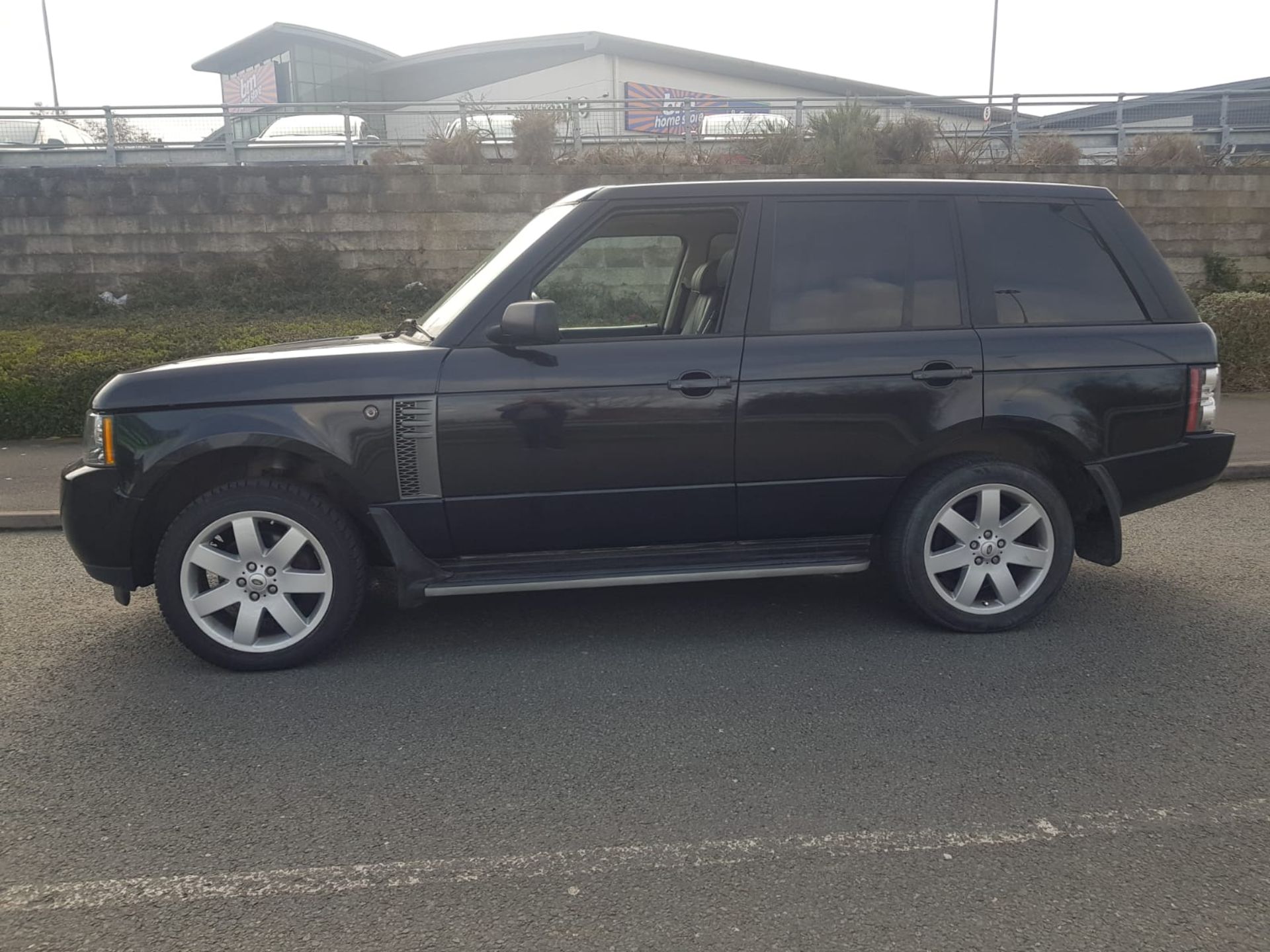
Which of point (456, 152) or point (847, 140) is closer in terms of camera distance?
point (456, 152)

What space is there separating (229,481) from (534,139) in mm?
11671

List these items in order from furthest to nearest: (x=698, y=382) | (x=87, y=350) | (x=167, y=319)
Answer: (x=167, y=319), (x=87, y=350), (x=698, y=382)

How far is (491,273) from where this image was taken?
462 cm

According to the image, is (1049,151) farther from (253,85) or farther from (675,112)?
(253,85)

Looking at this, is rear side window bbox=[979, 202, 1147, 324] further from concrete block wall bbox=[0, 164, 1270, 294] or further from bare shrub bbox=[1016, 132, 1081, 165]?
bare shrub bbox=[1016, 132, 1081, 165]

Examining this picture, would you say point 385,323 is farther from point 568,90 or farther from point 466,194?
point 568,90

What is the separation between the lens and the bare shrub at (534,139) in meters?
15.1

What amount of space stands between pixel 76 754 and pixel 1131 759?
3466 mm

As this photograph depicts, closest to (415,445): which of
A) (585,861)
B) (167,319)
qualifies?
(585,861)

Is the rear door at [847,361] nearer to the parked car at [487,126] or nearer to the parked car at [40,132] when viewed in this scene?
the parked car at [487,126]

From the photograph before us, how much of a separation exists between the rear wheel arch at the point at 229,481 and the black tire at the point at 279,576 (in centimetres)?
8

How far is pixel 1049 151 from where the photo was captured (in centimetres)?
1598

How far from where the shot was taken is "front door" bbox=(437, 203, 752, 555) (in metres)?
4.30

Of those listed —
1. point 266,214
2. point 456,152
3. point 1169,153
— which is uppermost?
point 456,152
